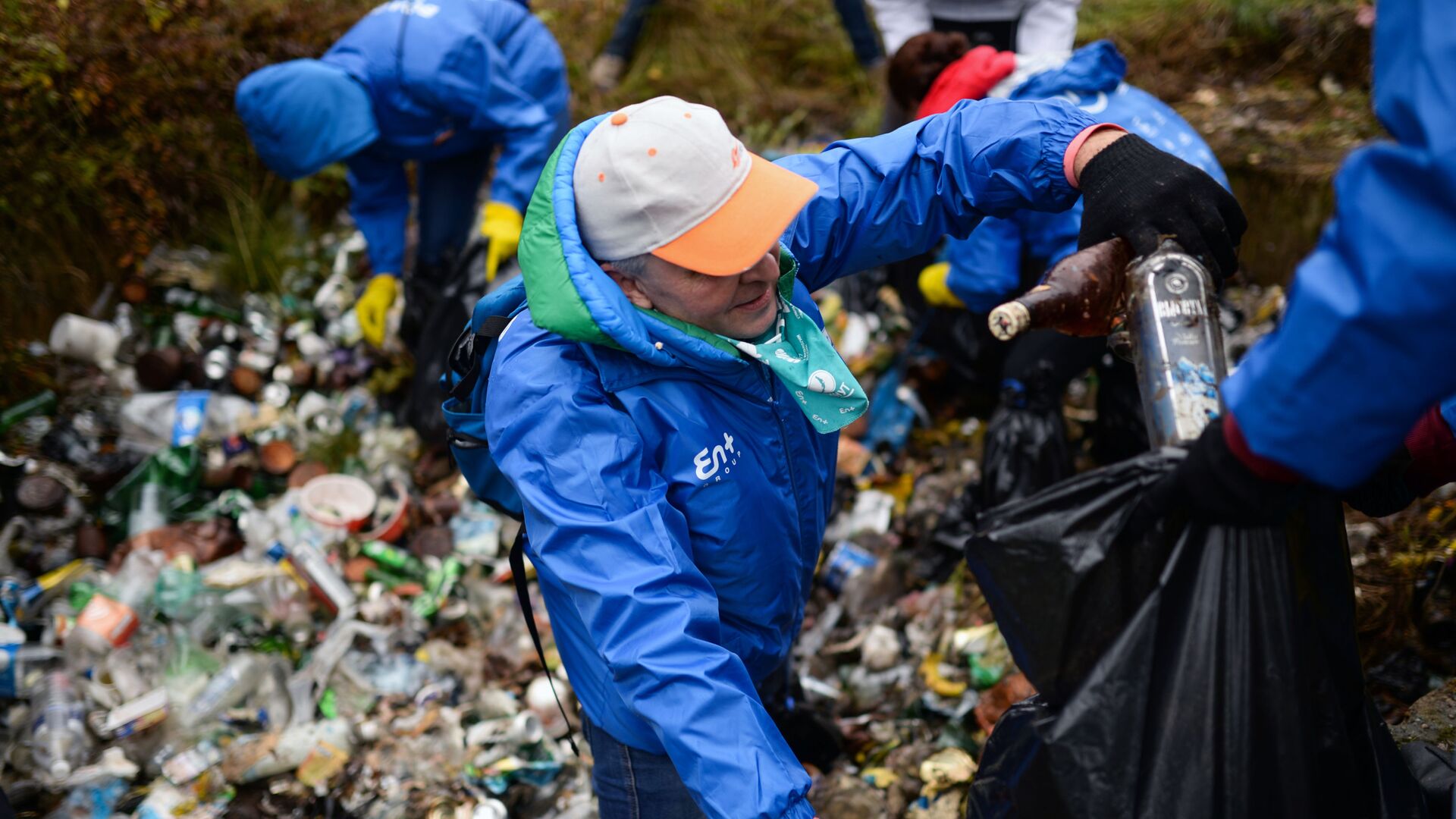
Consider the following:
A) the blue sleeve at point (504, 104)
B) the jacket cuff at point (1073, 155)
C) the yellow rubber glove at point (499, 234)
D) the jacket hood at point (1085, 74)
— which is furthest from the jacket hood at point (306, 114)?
the jacket cuff at point (1073, 155)

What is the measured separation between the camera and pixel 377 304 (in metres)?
4.55

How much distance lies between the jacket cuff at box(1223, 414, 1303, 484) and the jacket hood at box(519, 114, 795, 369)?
0.77m

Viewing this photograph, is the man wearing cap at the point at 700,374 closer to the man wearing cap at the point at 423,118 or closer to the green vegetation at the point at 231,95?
the man wearing cap at the point at 423,118

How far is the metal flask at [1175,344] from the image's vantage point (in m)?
1.50

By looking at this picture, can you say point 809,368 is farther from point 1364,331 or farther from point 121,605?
point 121,605

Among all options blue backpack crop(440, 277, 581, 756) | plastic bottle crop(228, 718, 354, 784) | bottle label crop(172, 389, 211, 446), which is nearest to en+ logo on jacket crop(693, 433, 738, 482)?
blue backpack crop(440, 277, 581, 756)

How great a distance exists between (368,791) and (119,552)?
1.66 metres

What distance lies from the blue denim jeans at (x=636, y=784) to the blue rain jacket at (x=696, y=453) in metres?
0.04

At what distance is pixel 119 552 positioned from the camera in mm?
4000

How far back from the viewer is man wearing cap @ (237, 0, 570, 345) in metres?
3.88

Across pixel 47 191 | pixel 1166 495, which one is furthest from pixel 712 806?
pixel 47 191

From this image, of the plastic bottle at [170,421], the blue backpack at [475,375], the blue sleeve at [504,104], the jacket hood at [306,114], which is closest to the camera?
the blue backpack at [475,375]

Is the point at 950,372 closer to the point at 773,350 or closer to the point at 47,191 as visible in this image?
the point at 773,350

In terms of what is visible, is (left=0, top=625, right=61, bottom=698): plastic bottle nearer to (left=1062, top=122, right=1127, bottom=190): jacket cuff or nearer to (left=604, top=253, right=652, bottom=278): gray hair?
(left=604, top=253, right=652, bottom=278): gray hair
